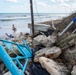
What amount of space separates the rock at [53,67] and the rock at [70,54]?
11.7 inches

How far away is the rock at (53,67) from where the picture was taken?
4488mm

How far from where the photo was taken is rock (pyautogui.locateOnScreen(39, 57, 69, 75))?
4488 millimetres

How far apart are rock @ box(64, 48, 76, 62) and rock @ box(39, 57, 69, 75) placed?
11.7 inches

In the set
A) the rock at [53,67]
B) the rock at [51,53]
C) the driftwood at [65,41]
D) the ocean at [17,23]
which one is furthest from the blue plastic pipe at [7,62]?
the ocean at [17,23]

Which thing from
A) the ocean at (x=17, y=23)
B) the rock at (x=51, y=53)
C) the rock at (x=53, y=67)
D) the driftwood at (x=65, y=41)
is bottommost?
the ocean at (x=17, y=23)

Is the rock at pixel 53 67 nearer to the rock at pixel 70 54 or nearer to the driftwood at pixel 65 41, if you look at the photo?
the rock at pixel 70 54

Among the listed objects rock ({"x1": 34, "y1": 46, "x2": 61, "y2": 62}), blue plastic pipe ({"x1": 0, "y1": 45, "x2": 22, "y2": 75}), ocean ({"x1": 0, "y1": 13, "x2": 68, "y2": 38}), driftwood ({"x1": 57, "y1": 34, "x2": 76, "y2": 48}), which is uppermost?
blue plastic pipe ({"x1": 0, "y1": 45, "x2": 22, "y2": 75})

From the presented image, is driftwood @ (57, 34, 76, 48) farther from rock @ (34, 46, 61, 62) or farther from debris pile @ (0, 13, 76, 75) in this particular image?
rock @ (34, 46, 61, 62)

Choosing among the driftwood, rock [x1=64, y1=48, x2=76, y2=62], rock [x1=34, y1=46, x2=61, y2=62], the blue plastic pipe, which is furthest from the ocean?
the blue plastic pipe

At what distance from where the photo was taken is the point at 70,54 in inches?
202

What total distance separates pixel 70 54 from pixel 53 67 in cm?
78

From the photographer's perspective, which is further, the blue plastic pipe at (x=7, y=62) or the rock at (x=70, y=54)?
the rock at (x=70, y=54)

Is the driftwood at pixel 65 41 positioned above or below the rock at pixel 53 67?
above

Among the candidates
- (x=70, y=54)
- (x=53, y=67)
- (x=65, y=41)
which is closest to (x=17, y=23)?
(x=65, y=41)
